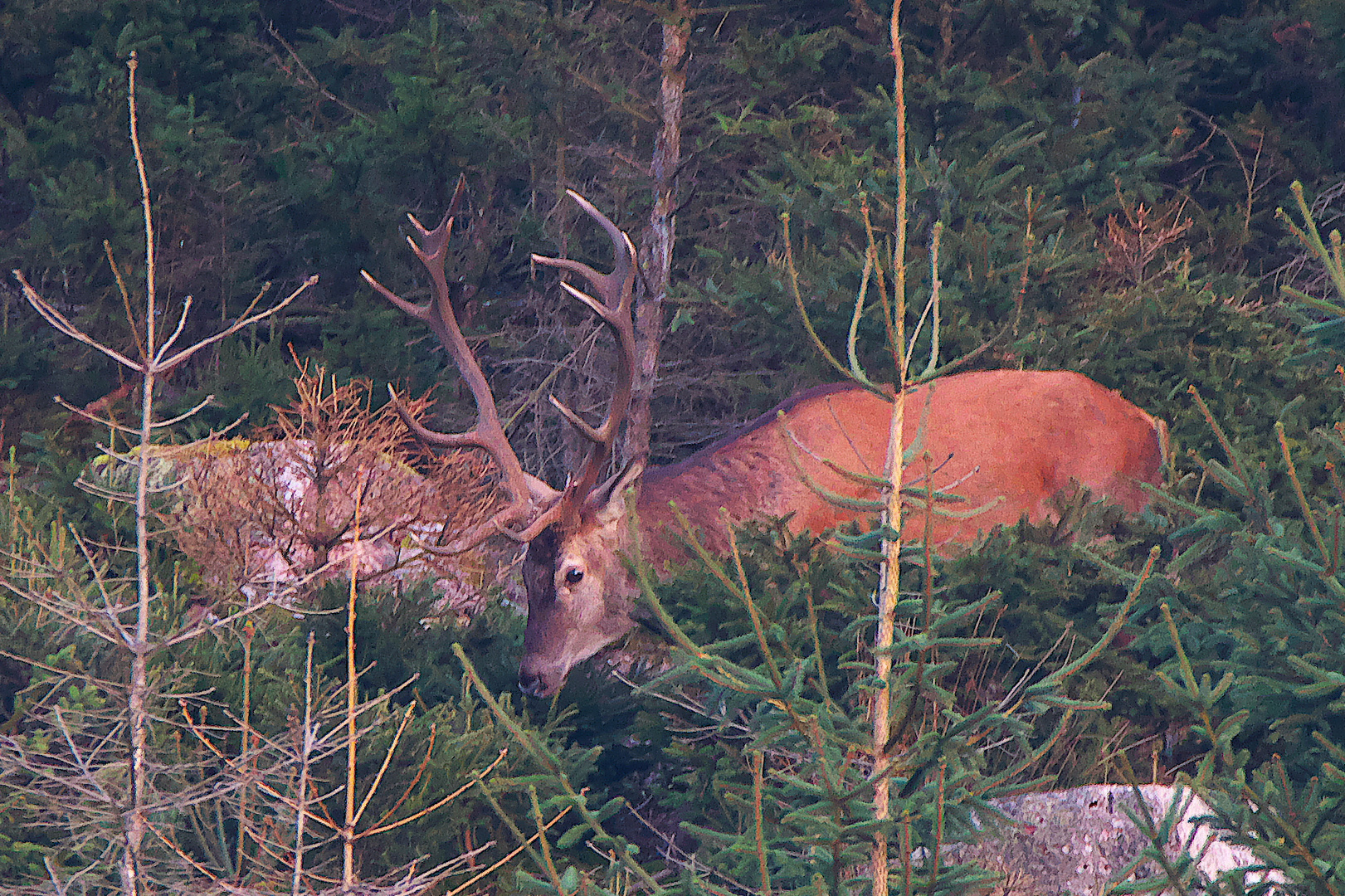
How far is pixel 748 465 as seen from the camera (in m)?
6.59

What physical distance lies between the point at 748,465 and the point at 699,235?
19.8ft

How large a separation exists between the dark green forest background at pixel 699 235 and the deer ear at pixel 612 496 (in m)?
0.82

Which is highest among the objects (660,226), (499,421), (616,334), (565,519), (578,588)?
(616,334)

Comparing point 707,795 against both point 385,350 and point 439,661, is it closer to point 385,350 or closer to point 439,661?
point 439,661

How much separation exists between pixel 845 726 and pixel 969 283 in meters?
5.31

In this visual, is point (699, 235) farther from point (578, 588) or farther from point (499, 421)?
point (578, 588)

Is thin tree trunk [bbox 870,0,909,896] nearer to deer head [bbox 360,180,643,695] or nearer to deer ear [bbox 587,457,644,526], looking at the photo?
deer head [bbox 360,180,643,695]

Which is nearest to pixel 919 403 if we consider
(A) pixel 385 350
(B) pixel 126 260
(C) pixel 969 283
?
(C) pixel 969 283

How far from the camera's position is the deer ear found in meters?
6.12

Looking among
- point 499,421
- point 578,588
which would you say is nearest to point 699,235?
point 499,421

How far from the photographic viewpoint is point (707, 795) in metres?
4.64

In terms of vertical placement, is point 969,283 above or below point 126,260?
above

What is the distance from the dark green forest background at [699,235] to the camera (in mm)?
5066

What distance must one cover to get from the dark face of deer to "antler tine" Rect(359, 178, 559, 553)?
0.20 meters
